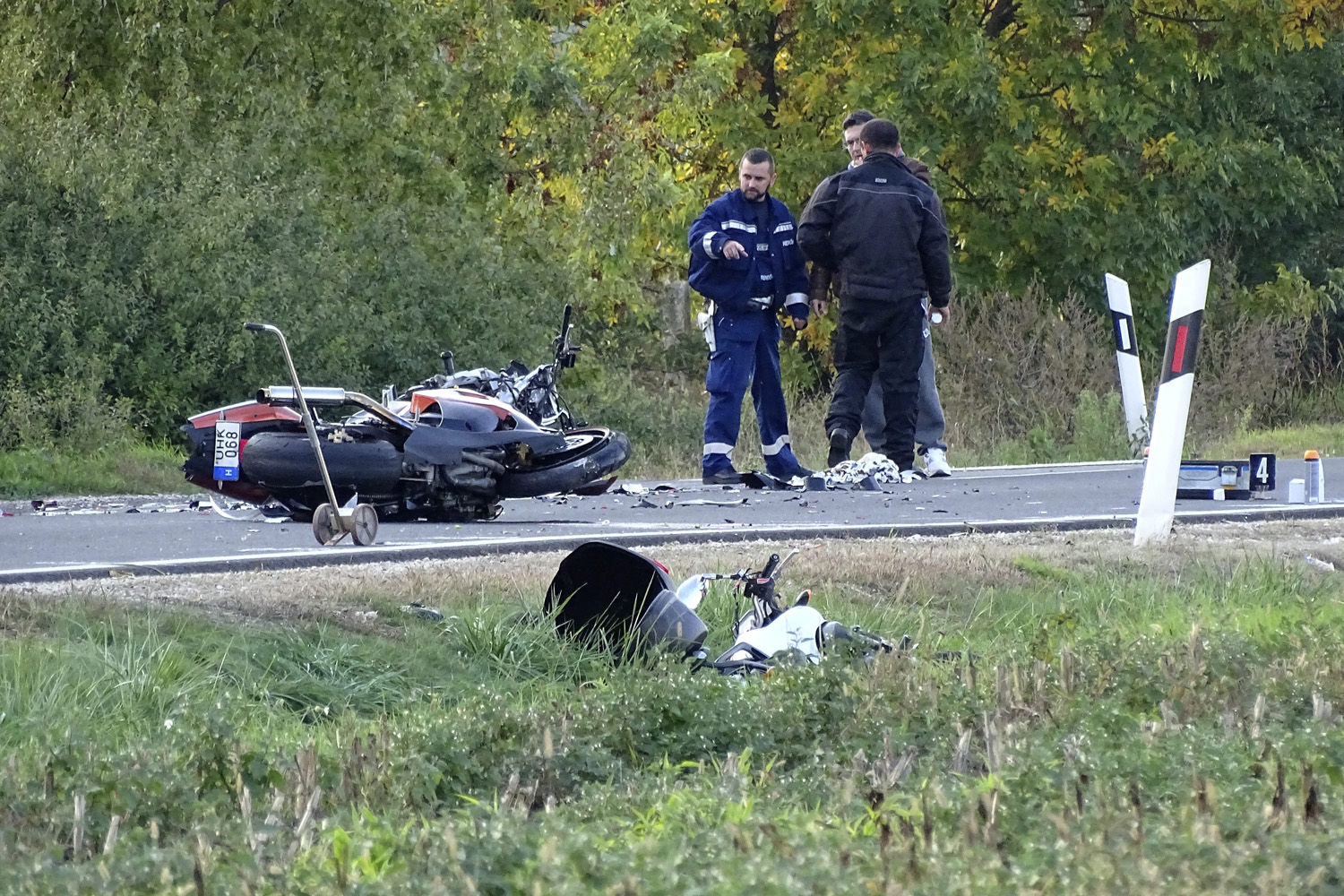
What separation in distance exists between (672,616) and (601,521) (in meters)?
4.02

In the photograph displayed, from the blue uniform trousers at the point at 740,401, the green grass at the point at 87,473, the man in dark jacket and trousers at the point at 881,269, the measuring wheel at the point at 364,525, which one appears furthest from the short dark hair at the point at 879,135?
the green grass at the point at 87,473

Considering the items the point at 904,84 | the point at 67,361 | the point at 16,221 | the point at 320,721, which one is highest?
the point at 904,84

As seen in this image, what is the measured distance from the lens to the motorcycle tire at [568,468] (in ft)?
38.4

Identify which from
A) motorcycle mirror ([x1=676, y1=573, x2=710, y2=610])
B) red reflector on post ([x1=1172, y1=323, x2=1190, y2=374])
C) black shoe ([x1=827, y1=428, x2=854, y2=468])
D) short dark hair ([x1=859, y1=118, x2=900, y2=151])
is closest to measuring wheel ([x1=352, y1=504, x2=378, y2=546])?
motorcycle mirror ([x1=676, y1=573, x2=710, y2=610])

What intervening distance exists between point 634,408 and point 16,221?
28.6ft

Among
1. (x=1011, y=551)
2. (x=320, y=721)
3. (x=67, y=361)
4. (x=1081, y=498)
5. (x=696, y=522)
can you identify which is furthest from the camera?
(x=67, y=361)

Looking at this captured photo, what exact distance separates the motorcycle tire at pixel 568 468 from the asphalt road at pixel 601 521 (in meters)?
0.15

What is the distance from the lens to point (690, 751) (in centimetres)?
542

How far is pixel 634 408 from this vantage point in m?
25.5

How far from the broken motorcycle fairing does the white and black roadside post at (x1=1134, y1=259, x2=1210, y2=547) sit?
3.61 meters

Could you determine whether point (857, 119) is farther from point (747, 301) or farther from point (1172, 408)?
point (1172, 408)

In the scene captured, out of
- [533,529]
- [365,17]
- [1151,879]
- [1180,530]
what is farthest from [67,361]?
[1151,879]

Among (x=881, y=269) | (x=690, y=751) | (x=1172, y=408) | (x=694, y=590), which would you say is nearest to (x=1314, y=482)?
(x=881, y=269)

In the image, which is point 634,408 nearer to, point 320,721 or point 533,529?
point 533,529
